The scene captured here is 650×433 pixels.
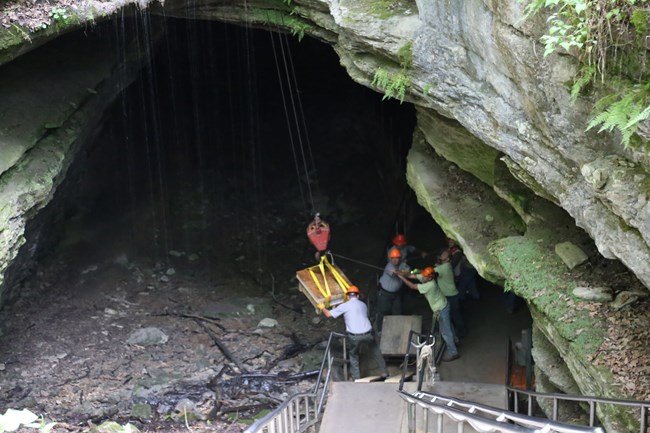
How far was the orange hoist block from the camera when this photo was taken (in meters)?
10.6

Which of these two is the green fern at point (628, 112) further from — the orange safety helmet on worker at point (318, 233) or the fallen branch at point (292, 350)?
the fallen branch at point (292, 350)

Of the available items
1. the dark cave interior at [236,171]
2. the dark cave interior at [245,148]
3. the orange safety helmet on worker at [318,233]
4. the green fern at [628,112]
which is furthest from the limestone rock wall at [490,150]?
the dark cave interior at [245,148]

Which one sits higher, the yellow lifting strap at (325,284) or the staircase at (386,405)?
the yellow lifting strap at (325,284)

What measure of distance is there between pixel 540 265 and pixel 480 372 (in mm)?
2881

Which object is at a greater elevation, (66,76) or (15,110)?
(66,76)

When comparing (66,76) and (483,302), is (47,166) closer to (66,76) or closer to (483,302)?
(66,76)

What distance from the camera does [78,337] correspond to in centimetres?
1258

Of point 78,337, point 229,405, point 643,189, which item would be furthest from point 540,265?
point 78,337

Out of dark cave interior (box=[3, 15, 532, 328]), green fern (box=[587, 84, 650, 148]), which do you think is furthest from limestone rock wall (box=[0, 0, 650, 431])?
dark cave interior (box=[3, 15, 532, 328])

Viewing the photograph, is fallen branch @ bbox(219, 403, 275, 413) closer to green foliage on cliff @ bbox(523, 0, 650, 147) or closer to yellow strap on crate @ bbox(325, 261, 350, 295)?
yellow strap on crate @ bbox(325, 261, 350, 295)

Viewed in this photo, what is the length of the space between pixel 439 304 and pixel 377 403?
206cm

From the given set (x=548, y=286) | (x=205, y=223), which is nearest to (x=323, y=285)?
(x=548, y=286)

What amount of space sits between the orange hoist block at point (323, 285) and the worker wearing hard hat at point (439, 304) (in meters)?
1.14

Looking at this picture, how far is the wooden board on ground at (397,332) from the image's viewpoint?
11.5 meters
